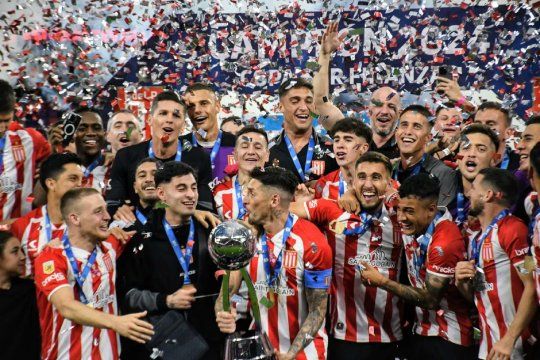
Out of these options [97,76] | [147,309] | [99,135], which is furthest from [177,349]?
[97,76]

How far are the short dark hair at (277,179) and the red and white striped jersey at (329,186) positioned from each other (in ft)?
2.02

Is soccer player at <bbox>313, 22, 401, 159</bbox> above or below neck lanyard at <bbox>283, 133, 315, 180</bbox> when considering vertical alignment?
above

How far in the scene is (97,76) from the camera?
8.42 m

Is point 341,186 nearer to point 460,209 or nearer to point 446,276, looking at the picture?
point 460,209

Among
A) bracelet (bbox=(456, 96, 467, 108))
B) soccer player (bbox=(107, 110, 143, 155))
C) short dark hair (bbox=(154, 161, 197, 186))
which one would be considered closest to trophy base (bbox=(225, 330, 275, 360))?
short dark hair (bbox=(154, 161, 197, 186))

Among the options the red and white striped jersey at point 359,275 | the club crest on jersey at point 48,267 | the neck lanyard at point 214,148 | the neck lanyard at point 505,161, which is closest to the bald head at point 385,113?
the neck lanyard at point 505,161

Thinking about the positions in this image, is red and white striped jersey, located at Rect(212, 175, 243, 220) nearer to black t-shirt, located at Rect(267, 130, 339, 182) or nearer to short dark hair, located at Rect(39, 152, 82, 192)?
black t-shirt, located at Rect(267, 130, 339, 182)

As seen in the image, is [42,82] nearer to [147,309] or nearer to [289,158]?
[289,158]

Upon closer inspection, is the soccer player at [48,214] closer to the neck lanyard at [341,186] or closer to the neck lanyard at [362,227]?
the neck lanyard at [341,186]

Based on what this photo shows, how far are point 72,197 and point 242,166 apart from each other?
1297mm

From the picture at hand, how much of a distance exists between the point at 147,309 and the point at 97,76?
4.42 meters

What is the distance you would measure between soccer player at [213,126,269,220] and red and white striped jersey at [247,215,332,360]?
840 millimetres

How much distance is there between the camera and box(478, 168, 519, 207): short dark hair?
4562 mm

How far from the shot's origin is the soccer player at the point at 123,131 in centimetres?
638
